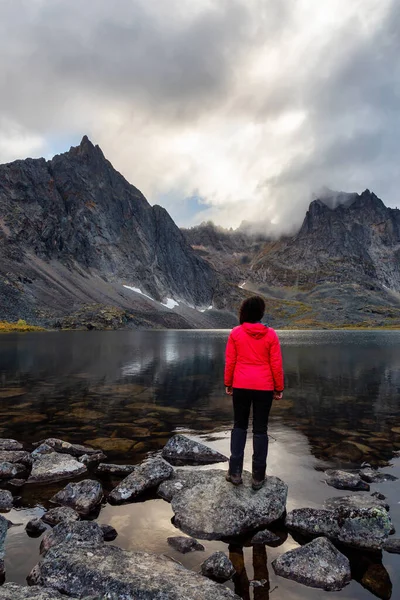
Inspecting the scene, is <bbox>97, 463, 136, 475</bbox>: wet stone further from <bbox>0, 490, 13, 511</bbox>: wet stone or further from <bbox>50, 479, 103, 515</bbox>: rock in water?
<bbox>0, 490, 13, 511</bbox>: wet stone

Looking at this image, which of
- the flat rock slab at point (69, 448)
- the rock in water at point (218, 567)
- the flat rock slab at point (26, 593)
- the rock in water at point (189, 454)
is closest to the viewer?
the flat rock slab at point (26, 593)

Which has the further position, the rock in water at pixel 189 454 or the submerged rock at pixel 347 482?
the rock in water at pixel 189 454

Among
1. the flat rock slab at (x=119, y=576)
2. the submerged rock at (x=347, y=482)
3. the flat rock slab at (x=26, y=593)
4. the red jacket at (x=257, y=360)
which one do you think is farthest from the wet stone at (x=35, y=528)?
the submerged rock at (x=347, y=482)

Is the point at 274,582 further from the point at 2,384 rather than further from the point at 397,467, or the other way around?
the point at 2,384

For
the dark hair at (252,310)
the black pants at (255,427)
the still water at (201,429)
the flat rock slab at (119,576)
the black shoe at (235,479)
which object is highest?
the dark hair at (252,310)

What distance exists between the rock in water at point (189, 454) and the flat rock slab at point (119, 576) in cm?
679

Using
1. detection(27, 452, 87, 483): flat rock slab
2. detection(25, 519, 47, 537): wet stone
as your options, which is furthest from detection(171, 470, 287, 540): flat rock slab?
detection(27, 452, 87, 483): flat rock slab

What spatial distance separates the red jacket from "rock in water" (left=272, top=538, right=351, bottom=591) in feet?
11.9

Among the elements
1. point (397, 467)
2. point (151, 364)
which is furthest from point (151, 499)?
point (151, 364)

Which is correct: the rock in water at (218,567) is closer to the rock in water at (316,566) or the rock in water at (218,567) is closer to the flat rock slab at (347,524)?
the rock in water at (316,566)

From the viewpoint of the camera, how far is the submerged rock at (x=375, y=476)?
1241cm

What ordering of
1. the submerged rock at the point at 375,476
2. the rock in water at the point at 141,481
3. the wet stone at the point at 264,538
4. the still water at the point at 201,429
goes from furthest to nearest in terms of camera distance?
the submerged rock at the point at 375,476 < the rock in water at the point at 141,481 < the wet stone at the point at 264,538 < the still water at the point at 201,429

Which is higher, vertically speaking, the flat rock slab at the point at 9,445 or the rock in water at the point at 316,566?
the rock in water at the point at 316,566

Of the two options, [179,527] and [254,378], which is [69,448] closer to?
[179,527]
